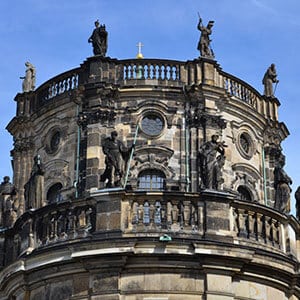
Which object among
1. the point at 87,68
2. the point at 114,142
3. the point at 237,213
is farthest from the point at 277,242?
the point at 87,68

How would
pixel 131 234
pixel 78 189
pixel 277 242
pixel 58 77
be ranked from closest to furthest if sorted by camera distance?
pixel 131 234, pixel 277 242, pixel 78 189, pixel 58 77

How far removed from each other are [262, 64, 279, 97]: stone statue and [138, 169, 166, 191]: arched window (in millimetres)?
5697

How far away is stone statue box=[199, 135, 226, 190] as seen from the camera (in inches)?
1008

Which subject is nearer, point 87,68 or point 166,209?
point 166,209

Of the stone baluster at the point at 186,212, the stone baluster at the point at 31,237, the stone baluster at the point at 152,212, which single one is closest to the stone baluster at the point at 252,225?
the stone baluster at the point at 186,212

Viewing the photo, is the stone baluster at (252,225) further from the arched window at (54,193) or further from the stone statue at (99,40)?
the stone statue at (99,40)

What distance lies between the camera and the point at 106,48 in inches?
1207

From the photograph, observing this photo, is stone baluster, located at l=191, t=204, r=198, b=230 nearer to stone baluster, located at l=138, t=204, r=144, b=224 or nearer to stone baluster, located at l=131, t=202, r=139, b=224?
stone baluster, located at l=138, t=204, r=144, b=224

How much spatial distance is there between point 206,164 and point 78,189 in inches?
201

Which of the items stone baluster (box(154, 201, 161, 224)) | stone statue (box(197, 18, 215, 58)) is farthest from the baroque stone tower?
stone statue (box(197, 18, 215, 58))

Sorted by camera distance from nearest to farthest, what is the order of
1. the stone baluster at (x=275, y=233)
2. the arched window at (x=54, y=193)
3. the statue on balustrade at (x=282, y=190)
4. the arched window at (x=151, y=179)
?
the stone baluster at (x=275, y=233)
the statue on balustrade at (x=282, y=190)
the arched window at (x=151, y=179)
the arched window at (x=54, y=193)

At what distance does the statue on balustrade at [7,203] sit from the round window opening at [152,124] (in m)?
4.60

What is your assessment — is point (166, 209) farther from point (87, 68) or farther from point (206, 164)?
point (87, 68)

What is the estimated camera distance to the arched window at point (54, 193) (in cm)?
3008
